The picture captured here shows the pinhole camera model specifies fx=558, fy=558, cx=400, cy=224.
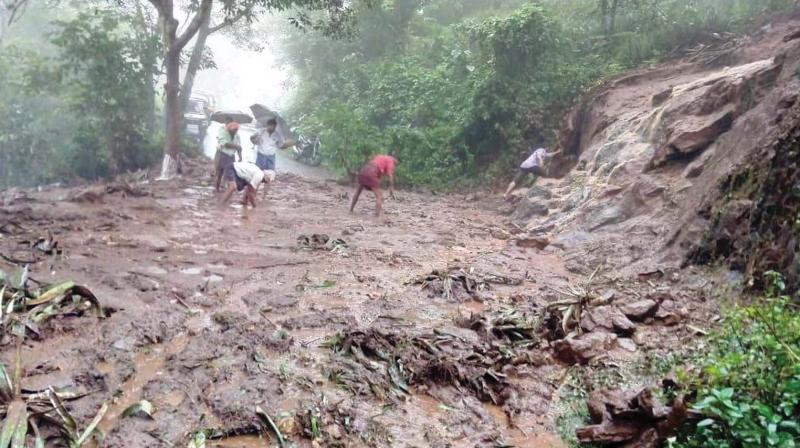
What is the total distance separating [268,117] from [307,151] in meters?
3.37

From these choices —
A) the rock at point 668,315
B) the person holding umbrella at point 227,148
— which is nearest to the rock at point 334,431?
the rock at point 668,315

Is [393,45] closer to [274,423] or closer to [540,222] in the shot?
[540,222]

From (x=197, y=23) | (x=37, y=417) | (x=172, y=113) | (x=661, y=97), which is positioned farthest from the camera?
(x=172, y=113)

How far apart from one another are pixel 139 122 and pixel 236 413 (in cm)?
1399

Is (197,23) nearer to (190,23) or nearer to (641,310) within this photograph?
(190,23)

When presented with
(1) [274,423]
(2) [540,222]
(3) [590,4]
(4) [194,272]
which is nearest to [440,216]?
(2) [540,222]

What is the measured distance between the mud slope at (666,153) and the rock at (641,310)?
1.47m

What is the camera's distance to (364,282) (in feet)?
21.1

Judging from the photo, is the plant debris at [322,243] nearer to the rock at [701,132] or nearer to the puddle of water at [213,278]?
the puddle of water at [213,278]

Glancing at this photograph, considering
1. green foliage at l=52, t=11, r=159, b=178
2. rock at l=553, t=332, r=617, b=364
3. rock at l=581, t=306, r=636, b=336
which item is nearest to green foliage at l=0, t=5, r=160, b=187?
green foliage at l=52, t=11, r=159, b=178

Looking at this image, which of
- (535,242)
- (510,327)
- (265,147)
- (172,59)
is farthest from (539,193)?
→ (172,59)

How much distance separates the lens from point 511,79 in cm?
1493

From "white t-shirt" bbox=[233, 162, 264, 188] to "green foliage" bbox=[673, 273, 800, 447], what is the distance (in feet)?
26.6

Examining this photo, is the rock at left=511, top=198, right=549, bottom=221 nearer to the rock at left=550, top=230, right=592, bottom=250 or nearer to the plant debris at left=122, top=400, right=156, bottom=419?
the rock at left=550, top=230, right=592, bottom=250
